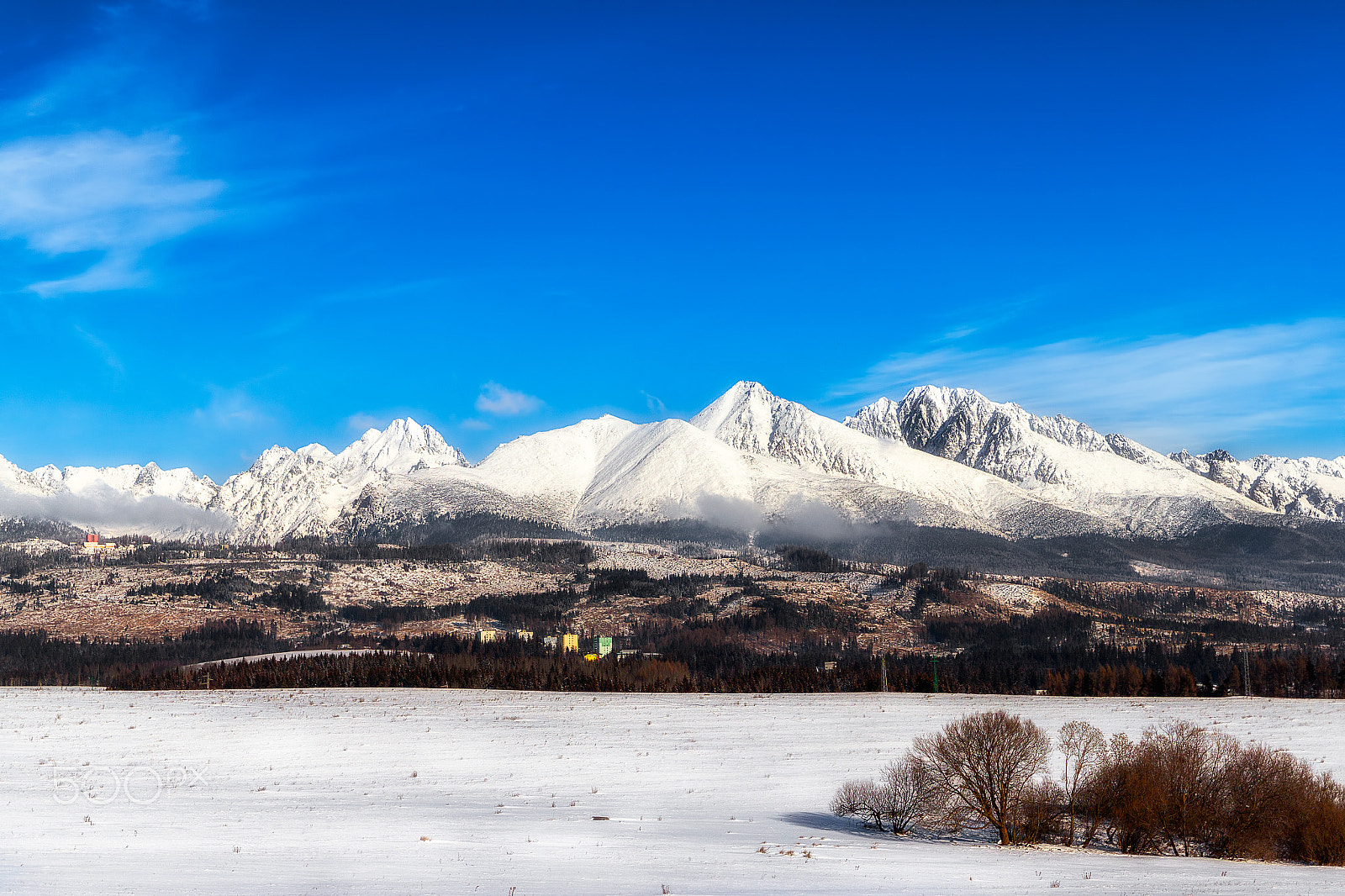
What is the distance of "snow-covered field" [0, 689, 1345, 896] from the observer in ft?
134

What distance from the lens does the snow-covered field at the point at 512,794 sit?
134 feet

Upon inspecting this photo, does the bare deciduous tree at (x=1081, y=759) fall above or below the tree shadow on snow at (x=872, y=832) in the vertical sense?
above

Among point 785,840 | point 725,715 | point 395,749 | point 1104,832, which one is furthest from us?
point 725,715

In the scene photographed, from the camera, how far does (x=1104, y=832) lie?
6119cm

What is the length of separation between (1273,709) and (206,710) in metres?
103

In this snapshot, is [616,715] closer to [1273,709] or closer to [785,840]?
[785,840]

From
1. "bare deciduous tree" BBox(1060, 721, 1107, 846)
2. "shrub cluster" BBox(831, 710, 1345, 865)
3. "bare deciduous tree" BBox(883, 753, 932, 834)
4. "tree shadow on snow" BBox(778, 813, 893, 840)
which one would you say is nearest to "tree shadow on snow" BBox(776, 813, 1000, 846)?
"tree shadow on snow" BBox(778, 813, 893, 840)

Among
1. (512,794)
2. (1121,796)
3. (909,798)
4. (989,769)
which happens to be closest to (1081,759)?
(1121,796)

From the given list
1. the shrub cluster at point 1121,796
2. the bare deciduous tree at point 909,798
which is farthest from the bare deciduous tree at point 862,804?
the bare deciduous tree at point 909,798

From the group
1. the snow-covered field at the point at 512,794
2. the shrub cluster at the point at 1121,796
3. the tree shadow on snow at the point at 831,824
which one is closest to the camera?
the snow-covered field at the point at 512,794

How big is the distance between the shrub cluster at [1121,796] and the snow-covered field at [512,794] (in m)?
4.88

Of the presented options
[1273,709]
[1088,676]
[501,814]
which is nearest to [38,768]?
[501,814]

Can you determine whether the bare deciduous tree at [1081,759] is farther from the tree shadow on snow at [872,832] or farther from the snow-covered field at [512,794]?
the snow-covered field at [512,794]

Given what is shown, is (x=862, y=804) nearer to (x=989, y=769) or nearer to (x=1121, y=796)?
(x=989, y=769)
